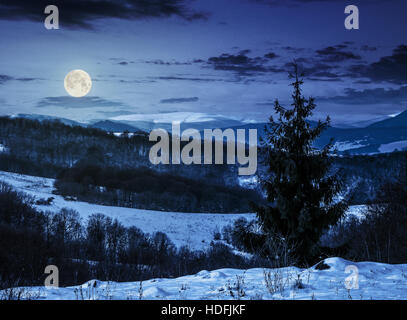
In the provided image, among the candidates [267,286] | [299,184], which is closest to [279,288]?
[267,286]

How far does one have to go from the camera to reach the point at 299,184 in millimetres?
16203

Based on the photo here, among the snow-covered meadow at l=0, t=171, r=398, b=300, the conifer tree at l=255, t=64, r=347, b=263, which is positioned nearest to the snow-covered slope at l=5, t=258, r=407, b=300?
the snow-covered meadow at l=0, t=171, r=398, b=300

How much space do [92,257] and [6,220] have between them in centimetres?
2462

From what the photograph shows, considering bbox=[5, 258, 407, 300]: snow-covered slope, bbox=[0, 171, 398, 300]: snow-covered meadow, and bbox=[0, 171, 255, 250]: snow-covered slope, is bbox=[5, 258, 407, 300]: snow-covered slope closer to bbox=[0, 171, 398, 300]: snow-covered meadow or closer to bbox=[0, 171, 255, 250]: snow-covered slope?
bbox=[0, 171, 398, 300]: snow-covered meadow

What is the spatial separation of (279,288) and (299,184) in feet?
33.3

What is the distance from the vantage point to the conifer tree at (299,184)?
50.8ft

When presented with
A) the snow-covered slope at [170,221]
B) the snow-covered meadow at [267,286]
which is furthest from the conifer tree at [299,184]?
the snow-covered slope at [170,221]

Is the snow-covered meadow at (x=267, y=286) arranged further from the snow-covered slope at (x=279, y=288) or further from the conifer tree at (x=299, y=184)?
the conifer tree at (x=299, y=184)

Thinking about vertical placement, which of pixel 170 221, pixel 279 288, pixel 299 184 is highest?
pixel 299 184

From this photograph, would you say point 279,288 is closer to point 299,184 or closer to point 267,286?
point 267,286

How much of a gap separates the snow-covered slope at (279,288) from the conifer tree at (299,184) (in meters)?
7.22

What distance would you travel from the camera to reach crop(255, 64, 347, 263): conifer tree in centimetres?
1547
